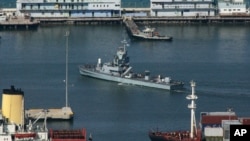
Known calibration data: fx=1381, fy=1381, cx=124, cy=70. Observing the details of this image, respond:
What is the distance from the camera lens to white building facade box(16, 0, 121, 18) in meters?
51.8

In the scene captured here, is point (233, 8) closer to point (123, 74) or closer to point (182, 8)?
point (182, 8)

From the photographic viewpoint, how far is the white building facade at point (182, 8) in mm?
51969

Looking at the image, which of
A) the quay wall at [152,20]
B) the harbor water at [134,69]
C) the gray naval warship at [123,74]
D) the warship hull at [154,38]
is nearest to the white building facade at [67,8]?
the quay wall at [152,20]

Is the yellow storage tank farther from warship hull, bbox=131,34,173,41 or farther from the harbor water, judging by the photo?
warship hull, bbox=131,34,173,41

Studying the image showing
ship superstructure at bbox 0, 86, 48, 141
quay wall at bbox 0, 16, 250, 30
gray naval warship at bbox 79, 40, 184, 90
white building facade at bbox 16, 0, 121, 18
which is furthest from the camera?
white building facade at bbox 16, 0, 121, 18

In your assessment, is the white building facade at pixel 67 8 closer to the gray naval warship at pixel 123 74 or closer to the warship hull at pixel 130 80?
the gray naval warship at pixel 123 74

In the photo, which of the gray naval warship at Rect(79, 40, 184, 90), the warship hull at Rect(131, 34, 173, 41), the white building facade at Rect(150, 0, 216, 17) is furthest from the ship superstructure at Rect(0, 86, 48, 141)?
the white building facade at Rect(150, 0, 216, 17)

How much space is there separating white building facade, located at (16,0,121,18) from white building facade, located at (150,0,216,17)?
1463 millimetres

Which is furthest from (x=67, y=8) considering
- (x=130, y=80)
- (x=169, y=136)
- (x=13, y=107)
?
(x=13, y=107)

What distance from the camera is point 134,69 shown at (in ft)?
118

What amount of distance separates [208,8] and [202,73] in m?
18.0

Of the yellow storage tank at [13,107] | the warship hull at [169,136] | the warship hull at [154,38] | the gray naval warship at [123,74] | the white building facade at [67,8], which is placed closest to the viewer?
the yellow storage tank at [13,107]

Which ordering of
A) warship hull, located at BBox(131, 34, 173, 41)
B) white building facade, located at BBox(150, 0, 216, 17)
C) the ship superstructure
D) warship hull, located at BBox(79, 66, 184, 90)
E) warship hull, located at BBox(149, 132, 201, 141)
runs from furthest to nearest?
white building facade, located at BBox(150, 0, 216, 17)
warship hull, located at BBox(131, 34, 173, 41)
warship hull, located at BBox(79, 66, 184, 90)
warship hull, located at BBox(149, 132, 201, 141)
the ship superstructure

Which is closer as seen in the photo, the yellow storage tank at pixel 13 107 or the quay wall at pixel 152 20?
the yellow storage tank at pixel 13 107
